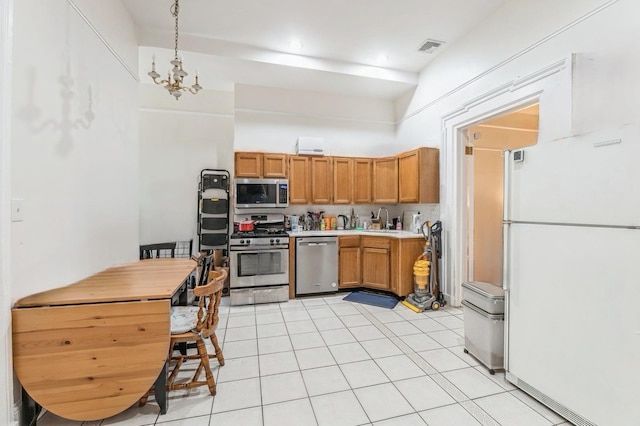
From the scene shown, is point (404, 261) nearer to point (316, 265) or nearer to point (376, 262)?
point (376, 262)

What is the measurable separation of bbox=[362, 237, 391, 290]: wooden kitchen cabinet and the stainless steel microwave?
1475 mm

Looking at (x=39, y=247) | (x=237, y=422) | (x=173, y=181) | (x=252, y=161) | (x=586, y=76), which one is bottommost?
(x=237, y=422)

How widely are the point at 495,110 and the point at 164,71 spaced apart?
4603mm

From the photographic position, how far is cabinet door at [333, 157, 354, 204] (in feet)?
15.5

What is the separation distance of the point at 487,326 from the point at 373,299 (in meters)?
1.95

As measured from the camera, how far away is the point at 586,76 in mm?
2209

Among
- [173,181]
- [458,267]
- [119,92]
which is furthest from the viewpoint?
[173,181]

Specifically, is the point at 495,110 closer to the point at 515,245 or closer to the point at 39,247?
the point at 515,245

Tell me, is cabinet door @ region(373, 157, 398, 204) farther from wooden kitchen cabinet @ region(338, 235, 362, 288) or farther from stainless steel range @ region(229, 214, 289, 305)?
stainless steel range @ region(229, 214, 289, 305)

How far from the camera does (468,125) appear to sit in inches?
139

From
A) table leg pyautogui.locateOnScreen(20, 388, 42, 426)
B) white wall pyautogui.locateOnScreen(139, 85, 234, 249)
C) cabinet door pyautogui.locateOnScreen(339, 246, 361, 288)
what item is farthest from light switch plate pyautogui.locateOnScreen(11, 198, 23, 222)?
cabinet door pyautogui.locateOnScreen(339, 246, 361, 288)

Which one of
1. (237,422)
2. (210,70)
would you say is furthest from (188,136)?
(237,422)

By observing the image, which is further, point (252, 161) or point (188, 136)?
point (188, 136)

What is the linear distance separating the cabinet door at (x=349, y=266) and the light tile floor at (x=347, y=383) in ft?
3.54
